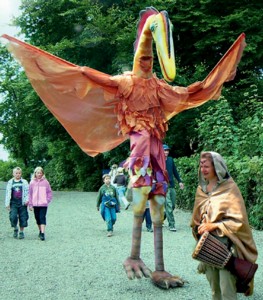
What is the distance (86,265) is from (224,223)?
2903 mm

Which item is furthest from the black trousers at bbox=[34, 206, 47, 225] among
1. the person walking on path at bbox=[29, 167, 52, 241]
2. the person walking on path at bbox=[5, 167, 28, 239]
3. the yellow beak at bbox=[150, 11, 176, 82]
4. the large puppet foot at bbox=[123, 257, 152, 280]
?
the yellow beak at bbox=[150, 11, 176, 82]

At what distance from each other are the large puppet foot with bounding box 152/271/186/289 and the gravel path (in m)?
0.06

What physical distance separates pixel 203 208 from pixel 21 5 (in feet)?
59.9

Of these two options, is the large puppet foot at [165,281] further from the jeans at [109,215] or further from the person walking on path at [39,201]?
the jeans at [109,215]

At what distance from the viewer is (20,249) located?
26.0 feet

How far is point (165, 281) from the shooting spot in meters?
5.11

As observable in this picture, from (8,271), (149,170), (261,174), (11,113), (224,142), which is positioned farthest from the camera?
(11,113)

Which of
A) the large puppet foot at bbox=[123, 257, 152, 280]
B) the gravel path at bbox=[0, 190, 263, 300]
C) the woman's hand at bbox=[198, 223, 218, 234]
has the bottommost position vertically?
the gravel path at bbox=[0, 190, 263, 300]

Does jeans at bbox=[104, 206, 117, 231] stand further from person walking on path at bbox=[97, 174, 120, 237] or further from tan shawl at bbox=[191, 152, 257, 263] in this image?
tan shawl at bbox=[191, 152, 257, 263]

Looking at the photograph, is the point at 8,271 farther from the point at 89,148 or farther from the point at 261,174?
the point at 261,174

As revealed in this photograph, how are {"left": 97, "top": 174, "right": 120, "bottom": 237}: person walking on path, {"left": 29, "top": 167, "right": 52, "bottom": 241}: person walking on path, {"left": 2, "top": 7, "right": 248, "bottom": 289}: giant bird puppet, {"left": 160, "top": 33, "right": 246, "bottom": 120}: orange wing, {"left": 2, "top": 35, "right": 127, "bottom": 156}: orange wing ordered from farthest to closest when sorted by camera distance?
{"left": 97, "top": 174, "right": 120, "bottom": 237}: person walking on path < {"left": 29, "top": 167, "right": 52, "bottom": 241}: person walking on path < {"left": 160, "top": 33, "right": 246, "bottom": 120}: orange wing < {"left": 2, "top": 7, "right": 248, "bottom": 289}: giant bird puppet < {"left": 2, "top": 35, "right": 127, "bottom": 156}: orange wing

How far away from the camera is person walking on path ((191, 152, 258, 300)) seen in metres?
3.97

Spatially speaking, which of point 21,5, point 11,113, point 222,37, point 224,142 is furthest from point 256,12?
point 11,113

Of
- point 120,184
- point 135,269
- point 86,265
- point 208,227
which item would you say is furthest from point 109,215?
point 120,184
